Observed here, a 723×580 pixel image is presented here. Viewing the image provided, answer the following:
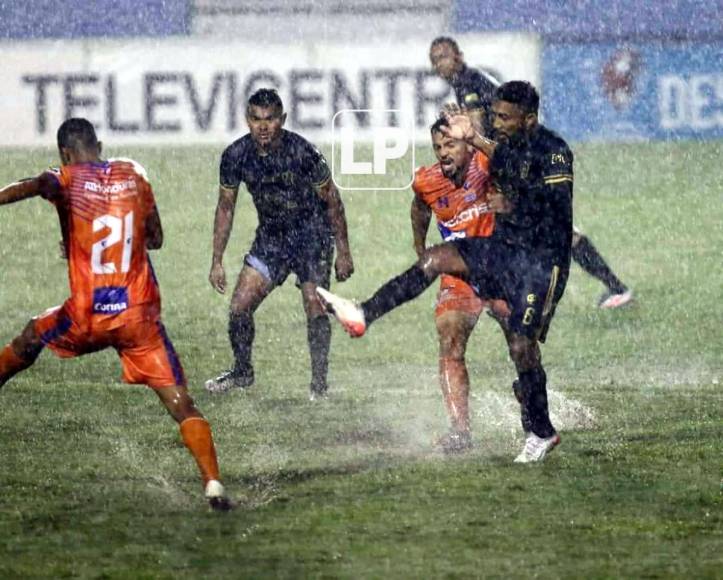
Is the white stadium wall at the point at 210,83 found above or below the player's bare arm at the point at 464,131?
below

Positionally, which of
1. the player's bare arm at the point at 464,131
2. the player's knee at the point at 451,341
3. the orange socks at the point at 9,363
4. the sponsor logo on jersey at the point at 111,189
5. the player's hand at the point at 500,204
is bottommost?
the player's knee at the point at 451,341

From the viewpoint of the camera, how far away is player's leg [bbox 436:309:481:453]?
10.1 m

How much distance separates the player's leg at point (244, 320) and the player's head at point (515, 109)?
3.24 metres

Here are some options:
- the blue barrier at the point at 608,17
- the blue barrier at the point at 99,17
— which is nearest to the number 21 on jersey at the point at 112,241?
the blue barrier at the point at 608,17

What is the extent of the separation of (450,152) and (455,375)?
1257 mm

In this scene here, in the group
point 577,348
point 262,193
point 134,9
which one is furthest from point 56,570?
point 134,9

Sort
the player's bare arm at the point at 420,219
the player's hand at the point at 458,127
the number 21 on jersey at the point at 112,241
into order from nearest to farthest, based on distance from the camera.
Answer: the number 21 on jersey at the point at 112,241 → the player's hand at the point at 458,127 → the player's bare arm at the point at 420,219

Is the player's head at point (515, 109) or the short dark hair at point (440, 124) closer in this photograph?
the player's head at point (515, 109)

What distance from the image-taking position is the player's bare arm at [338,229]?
11.8m

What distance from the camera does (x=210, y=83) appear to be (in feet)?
74.7

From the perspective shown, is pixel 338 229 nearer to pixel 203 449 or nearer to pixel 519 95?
pixel 519 95

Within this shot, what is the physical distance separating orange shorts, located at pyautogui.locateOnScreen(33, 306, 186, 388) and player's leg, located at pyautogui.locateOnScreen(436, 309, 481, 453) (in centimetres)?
201

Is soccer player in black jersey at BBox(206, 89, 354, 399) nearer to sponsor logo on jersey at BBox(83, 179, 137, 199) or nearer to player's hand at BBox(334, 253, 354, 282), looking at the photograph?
player's hand at BBox(334, 253, 354, 282)

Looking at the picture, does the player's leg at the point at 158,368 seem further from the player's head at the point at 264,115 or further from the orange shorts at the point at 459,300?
the player's head at the point at 264,115
